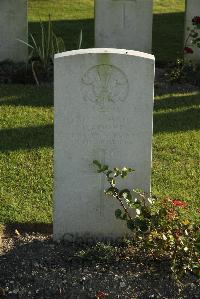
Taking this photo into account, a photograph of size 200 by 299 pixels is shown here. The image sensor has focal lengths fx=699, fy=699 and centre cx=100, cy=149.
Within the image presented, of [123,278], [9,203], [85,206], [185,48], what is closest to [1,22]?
[185,48]

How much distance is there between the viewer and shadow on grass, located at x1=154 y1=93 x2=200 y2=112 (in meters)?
8.22

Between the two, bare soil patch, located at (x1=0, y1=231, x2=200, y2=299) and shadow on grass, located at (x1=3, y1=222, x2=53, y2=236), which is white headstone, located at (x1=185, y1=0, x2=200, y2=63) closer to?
shadow on grass, located at (x1=3, y1=222, x2=53, y2=236)

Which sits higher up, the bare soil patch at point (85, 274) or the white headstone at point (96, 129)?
the white headstone at point (96, 129)

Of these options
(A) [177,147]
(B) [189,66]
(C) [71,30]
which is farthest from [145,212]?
(C) [71,30]

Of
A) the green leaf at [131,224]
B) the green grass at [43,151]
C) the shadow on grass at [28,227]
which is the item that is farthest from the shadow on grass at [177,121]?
the green leaf at [131,224]

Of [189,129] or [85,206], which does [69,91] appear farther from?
[189,129]

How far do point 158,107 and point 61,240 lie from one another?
3.47 meters

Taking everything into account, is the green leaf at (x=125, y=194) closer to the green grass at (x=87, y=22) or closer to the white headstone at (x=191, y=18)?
the white headstone at (x=191, y=18)

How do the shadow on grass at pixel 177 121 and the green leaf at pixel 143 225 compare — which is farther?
the shadow on grass at pixel 177 121

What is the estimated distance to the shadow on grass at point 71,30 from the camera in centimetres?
1160

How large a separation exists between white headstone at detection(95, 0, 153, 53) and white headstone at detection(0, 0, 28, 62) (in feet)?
3.21

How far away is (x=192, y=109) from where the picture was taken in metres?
8.18

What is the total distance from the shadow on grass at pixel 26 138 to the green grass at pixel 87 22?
335 cm

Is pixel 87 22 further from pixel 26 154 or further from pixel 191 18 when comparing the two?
pixel 26 154
